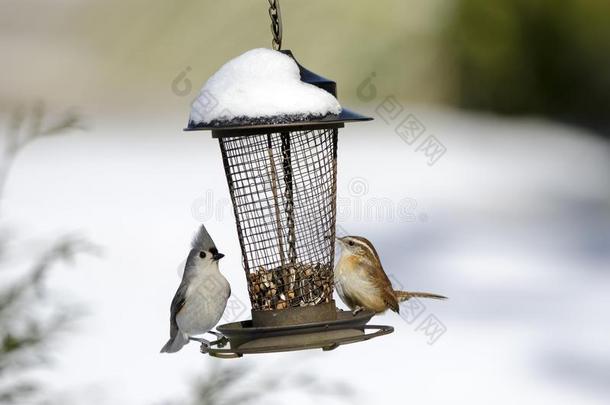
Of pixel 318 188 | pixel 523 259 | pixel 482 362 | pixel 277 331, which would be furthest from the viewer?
pixel 523 259

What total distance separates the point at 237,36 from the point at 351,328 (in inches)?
373

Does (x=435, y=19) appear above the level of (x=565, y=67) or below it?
above

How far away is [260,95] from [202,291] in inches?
40.2

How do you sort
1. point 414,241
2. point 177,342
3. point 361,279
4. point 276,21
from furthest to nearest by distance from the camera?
point 414,241 < point 361,279 < point 177,342 < point 276,21

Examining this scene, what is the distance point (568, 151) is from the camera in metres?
14.5

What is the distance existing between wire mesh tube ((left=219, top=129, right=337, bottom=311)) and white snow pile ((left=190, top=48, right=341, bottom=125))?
1.13 ft

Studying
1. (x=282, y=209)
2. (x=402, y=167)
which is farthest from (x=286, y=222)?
(x=402, y=167)

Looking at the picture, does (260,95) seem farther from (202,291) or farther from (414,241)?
(414,241)

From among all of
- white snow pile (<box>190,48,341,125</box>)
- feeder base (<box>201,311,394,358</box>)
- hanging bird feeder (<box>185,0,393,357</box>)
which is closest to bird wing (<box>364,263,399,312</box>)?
hanging bird feeder (<box>185,0,393,357</box>)

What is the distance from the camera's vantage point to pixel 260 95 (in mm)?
3922

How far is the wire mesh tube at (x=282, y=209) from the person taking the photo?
435 cm

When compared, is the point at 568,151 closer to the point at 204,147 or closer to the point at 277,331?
the point at 204,147

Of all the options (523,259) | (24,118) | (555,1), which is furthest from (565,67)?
(24,118)

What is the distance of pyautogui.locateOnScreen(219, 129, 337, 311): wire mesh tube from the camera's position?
435 cm
